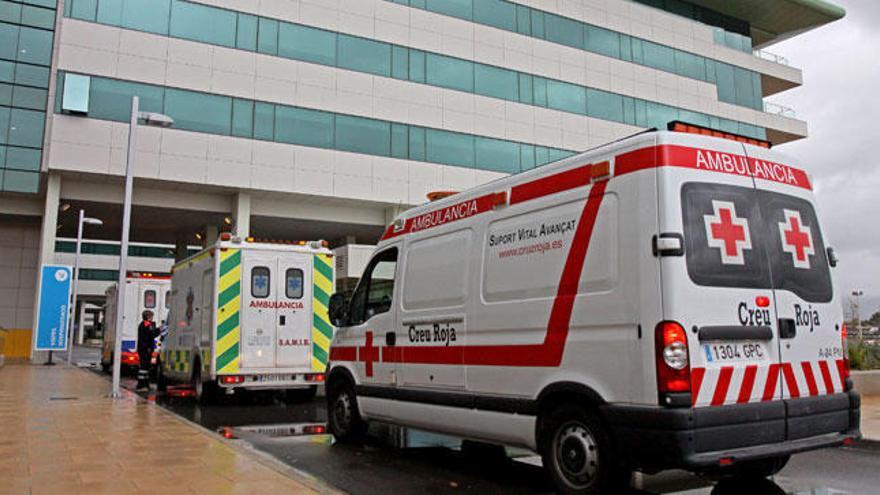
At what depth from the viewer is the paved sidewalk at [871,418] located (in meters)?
8.16

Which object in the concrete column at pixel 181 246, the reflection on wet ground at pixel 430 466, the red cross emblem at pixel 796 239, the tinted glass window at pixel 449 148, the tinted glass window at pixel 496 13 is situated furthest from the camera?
the concrete column at pixel 181 246

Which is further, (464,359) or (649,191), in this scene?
(464,359)

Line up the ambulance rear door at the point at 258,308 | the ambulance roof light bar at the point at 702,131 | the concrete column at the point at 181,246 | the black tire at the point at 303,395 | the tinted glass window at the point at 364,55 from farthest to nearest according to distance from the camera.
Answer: the concrete column at the point at 181,246
the tinted glass window at the point at 364,55
the black tire at the point at 303,395
the ambulance rear door at the point at 258,308
the ambulance roof light bar at the point at 702,131

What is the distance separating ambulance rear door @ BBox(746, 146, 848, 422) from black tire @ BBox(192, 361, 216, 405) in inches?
385

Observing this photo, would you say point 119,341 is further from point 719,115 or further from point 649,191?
point 719,115

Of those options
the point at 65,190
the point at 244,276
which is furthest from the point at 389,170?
the point at 244,276

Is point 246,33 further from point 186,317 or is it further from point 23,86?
point 186,317

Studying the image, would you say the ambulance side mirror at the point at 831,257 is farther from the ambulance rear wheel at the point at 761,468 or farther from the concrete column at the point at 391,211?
the concrete column at the point at 391,211

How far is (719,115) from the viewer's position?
37844mm

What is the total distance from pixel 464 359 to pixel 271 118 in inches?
896

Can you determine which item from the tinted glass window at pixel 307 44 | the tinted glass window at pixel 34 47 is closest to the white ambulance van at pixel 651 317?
the tinted glass window at pixel 307 44

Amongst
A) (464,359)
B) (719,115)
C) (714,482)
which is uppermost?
(719,115)

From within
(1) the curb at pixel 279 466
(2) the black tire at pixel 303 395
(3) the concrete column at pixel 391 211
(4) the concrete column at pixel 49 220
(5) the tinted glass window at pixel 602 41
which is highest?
(5) the tinted glass window at pixel 602 41

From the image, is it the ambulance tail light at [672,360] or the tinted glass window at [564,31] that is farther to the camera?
the tinted glass window at [564,31]
